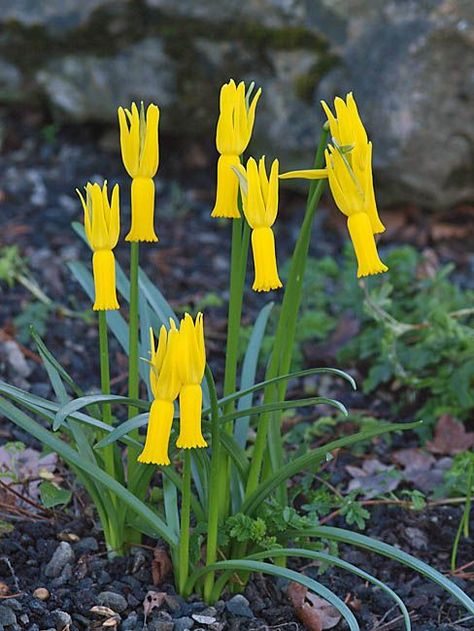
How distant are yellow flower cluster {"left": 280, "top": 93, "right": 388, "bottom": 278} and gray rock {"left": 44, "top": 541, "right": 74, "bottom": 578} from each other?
0.96 metres

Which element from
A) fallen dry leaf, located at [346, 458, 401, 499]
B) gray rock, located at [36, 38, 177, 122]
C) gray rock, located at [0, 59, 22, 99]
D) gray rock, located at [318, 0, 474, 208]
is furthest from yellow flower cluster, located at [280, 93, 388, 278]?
gray rock, located at [0, 59, 22, 99]

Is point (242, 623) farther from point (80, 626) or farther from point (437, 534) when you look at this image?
point (437, 534)

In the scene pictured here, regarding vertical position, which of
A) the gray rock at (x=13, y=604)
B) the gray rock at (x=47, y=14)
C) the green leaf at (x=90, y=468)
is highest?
the gray rock at (x=47, y=14)

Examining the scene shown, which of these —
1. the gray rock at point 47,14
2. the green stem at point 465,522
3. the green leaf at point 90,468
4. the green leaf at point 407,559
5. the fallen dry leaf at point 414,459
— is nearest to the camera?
the green leaf at point 407,559

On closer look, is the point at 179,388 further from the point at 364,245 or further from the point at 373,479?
the point at 373,479

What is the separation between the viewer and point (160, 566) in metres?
2.28

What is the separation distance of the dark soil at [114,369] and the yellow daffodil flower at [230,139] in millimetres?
862

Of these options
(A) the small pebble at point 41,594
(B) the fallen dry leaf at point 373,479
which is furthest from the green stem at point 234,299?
(B) the fallen dry leaf at point 373,479

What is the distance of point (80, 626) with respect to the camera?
2139mm

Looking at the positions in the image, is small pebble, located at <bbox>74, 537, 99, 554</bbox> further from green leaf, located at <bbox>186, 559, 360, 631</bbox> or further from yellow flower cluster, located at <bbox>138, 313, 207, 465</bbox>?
yellow flower cluster, located at <bbox>138, 313, 207, 465</bbox>

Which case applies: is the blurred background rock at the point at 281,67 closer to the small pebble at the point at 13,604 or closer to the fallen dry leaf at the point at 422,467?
the fallen dry leaf at the point at 422,467

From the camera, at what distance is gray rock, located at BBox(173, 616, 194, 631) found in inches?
83.7

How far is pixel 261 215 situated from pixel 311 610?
90cm

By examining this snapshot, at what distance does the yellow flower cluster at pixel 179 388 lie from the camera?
182 cm
